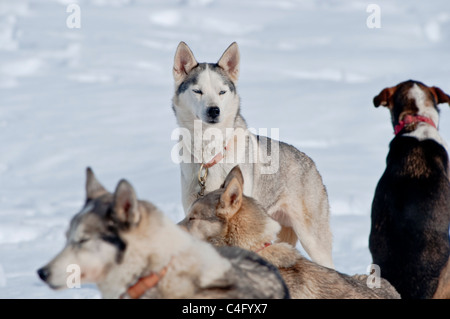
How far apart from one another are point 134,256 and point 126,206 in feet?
0.70

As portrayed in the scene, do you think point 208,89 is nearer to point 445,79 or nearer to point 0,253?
point 0,253

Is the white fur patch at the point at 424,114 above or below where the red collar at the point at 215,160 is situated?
above

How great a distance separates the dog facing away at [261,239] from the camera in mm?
3693

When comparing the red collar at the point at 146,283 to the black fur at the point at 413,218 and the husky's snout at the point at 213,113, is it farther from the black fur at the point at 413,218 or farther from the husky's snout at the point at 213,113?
the husky's snout at the point at 213,113

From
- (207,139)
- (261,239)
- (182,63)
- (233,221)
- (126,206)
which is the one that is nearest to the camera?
(126,206)

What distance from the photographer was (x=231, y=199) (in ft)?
13.0

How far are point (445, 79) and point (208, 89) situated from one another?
10680 millimetres

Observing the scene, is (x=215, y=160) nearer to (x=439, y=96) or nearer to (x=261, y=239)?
(x=261, y=239)

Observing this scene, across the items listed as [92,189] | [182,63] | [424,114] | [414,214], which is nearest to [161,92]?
[182,63]

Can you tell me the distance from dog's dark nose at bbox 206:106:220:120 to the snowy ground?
5.79ft

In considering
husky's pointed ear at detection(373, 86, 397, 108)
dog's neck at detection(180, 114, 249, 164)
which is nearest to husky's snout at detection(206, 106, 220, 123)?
dog's neck at detection(180, 114, 249, 164)

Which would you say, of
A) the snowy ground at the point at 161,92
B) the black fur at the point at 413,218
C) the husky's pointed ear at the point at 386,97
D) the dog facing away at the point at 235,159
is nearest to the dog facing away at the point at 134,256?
the black fur at the point at 413,218

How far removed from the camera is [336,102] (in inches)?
567

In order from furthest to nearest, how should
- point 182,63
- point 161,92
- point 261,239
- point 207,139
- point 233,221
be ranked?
point 161,92, point 182,63, point 207,139, point 233,221, point 261,239
